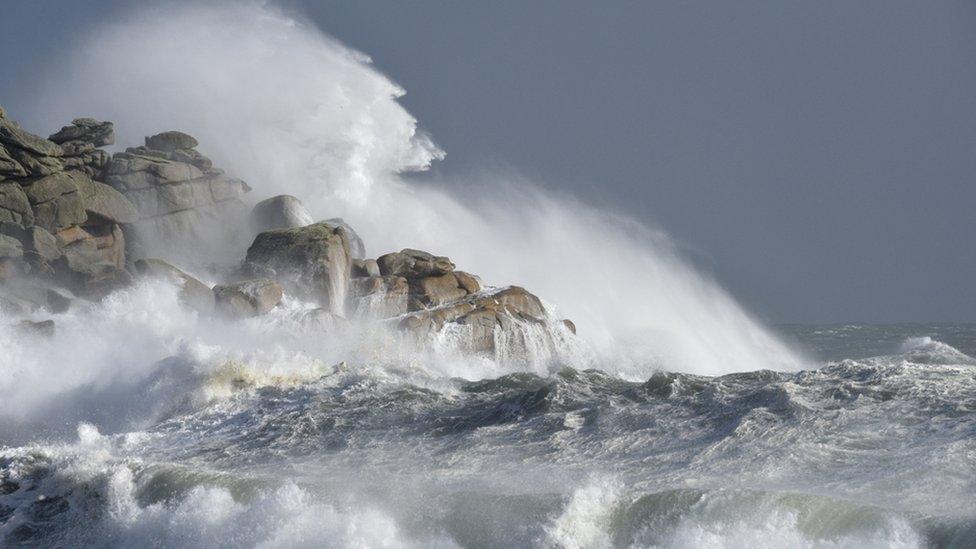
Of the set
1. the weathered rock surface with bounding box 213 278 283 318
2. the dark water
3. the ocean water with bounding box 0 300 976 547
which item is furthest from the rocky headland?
the dark water

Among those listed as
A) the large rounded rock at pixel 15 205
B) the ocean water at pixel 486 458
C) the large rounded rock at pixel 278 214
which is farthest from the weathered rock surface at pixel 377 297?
the large rounded rock at pixel 15 205

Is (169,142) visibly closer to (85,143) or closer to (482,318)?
(85,143)

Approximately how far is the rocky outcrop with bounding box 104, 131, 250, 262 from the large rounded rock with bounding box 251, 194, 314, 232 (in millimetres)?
495

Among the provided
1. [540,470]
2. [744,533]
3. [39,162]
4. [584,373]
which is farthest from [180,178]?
[744,533]

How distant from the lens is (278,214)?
98.7ft

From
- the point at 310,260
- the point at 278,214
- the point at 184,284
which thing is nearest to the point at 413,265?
the point at 310,260

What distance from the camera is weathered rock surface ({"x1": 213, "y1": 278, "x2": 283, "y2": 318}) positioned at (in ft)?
70.0

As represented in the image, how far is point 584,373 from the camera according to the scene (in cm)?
1667

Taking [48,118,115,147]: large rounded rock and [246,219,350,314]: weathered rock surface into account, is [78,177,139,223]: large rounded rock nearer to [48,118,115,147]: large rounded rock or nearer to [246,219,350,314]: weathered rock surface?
[48,118,115,147]: large rounded rock

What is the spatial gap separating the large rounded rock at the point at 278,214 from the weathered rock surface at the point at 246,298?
7843 millimetres

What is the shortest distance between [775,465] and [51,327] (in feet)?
51.7

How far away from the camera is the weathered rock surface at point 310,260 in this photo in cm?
2336

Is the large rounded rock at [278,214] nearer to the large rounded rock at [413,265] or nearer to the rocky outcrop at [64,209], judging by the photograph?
the rocky outcrop at [64,209]

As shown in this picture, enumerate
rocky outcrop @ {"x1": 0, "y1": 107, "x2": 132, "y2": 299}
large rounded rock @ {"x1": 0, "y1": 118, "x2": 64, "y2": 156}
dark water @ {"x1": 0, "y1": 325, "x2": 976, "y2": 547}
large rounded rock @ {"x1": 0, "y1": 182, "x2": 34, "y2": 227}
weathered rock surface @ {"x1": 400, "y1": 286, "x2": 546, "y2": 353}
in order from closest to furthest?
dark water @ {"x1": 0, "y1": 325, "x2": 976, "y2": 547}, weathered rock surface @ {"x1": 400, "y1": 286, "x2": 546, "y2": 353}, rocky outcrop @ {"x1": 0, "y1": 107, "x2": 132, "y2": 299}, large rounded rock @ {"x1": 0, "y1": 182, "x2": 34, "y2": 227}, large rounded rock @ {"x1": 0, "y1": 118, "x2": 64, "y2": 156}
